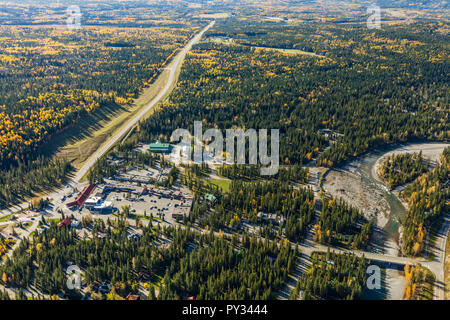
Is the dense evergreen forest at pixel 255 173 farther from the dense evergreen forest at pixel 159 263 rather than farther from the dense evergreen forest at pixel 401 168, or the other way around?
the dense evergreen forest at pixel 159 263

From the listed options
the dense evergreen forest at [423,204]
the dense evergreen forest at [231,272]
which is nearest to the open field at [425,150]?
the dense evergreen forest at [423,204]

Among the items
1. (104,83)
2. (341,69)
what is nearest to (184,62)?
(104,83)

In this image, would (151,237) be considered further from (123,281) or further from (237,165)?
(237,165)

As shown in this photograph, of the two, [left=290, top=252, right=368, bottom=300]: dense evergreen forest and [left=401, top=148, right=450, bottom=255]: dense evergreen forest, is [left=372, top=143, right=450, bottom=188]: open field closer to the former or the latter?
[left=401, top=148, right=450, bottom=255]: dense evergreen forest

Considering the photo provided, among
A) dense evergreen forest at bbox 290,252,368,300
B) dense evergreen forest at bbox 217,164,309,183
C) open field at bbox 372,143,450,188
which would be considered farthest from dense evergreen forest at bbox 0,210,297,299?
open field at bbox 372,143,450,188
